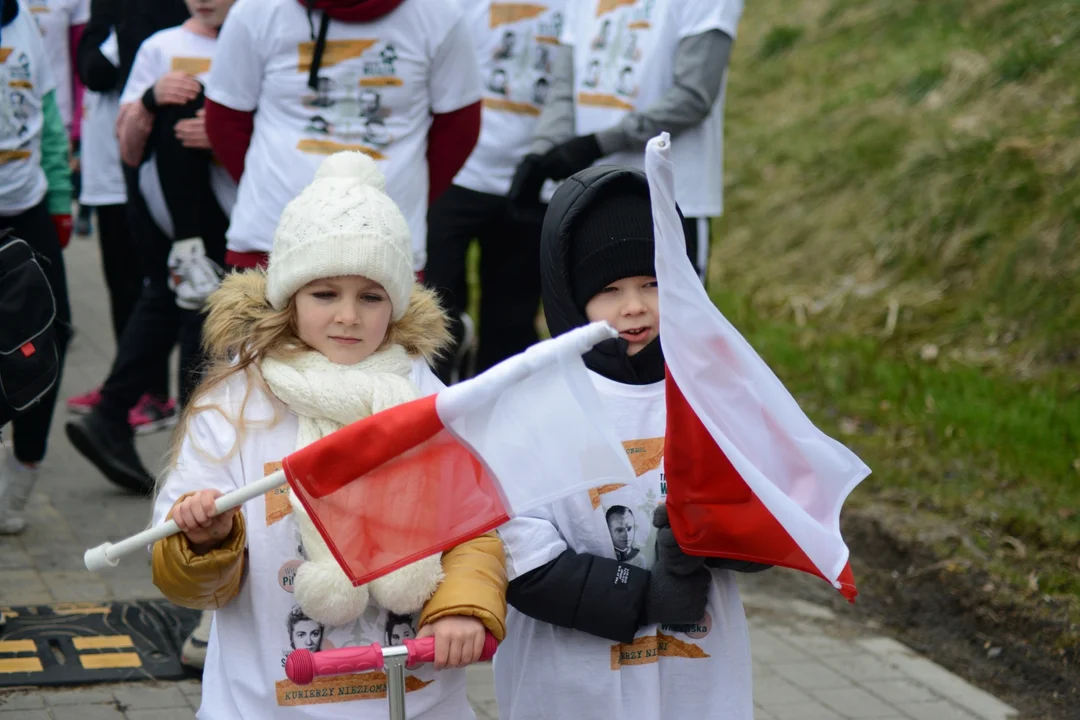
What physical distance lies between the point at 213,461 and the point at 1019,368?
4.79 metres

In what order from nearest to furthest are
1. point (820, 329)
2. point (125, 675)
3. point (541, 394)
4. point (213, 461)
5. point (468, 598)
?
1. point (541, 394)
2. point (468, 598)
3. point (213, 461)
4. point (125, 675)
5. point (820, 329)

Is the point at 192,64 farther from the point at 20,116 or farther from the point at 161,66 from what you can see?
the point at 20,116

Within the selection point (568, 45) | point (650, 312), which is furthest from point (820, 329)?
point (650, 312)

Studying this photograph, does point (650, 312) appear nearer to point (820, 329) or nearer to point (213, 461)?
point (213, 461)

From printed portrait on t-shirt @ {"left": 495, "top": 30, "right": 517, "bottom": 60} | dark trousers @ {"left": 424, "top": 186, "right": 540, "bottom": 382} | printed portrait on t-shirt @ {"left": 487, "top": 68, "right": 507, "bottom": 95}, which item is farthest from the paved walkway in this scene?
printed portrait on t-shirt @ {"left": 495, "top": 30, "right": 517, "bottom": 60}

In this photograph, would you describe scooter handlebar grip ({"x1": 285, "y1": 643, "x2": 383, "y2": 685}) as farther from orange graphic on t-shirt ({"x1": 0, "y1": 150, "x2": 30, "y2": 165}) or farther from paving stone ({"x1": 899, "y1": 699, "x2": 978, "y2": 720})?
orange graphic on t-shirt ({"x1": 0, "y1": 150, "x2": 30, "y2": 165})

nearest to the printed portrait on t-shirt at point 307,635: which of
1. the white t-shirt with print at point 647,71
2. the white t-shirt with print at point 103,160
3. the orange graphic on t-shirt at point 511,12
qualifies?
the white t-shirt with print at point 647,71

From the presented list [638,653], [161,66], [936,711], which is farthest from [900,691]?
[161,66]

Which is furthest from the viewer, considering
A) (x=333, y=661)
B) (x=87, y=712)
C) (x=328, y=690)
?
(x=87, y=712)

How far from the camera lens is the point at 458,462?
2.23m

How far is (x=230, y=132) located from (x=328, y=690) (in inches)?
95.1

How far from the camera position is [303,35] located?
4289mm

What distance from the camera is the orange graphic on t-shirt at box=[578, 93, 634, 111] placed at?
5125 millimetres

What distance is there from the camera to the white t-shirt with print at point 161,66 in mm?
5190
